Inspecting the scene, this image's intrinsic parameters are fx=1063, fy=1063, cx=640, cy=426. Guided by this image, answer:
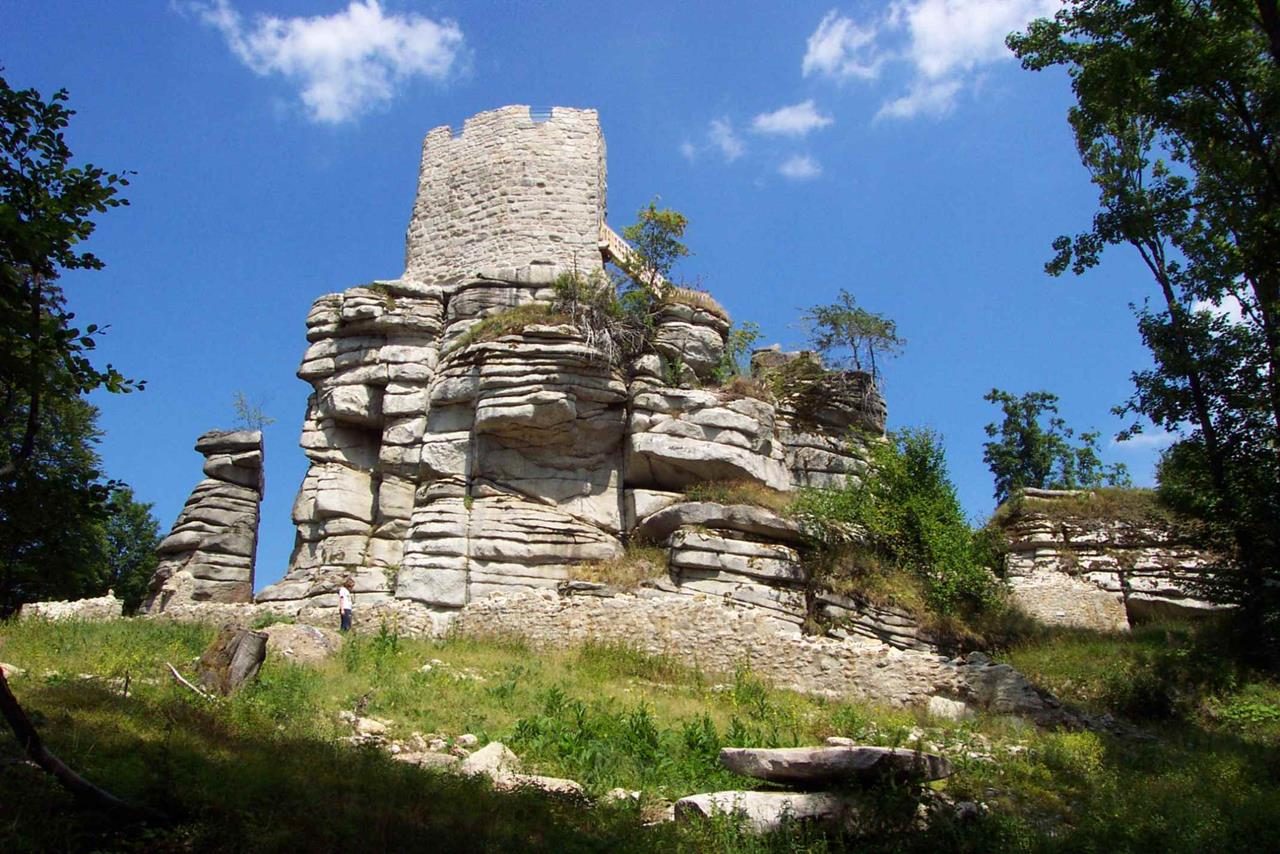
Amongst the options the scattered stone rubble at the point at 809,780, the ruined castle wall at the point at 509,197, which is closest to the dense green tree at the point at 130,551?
the ruined castle wall at the point at 509,197

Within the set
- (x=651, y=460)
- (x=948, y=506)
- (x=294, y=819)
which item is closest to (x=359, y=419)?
(x=651, y=460)

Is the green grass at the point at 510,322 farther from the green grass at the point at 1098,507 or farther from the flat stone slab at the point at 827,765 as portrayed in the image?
the flat stone slab at the point at 827,765

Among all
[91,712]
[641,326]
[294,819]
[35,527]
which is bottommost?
[294,819]

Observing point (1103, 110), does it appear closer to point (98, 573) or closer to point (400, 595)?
point (400, 595)

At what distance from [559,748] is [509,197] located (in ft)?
54.5

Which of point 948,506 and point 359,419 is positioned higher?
point 359,419

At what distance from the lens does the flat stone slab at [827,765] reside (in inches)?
372

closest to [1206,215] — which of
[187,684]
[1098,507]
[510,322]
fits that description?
[1098,507]

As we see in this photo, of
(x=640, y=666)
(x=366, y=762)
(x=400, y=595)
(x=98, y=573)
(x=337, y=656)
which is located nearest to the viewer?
(x=366, y=762)

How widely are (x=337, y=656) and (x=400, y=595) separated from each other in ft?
14.8

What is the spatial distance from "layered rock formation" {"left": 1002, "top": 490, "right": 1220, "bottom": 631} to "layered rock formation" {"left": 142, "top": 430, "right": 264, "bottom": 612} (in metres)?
16.0

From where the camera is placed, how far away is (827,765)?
9.45m

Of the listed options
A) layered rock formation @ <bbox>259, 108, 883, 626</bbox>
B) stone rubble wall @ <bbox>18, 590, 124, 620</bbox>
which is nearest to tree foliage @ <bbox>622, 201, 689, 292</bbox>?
layered rock formation @ <bbox>259, 108, 883, 626</bbox>

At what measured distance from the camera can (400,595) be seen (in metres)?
19.4
